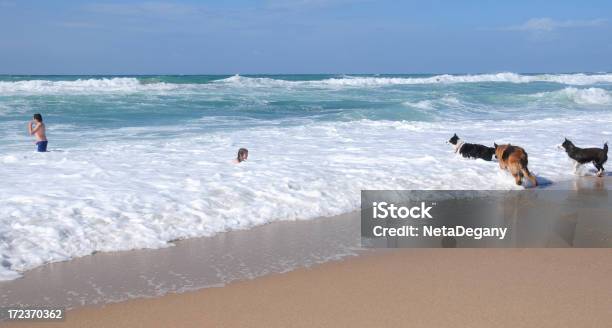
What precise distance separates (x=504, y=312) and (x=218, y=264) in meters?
2.28

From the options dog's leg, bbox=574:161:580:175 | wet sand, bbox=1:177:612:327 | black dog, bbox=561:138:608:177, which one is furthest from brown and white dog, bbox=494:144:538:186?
wet sand, bbox=1:177:612:327

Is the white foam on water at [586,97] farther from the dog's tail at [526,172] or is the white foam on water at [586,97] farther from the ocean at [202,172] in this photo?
the dog's tail at [526,172]

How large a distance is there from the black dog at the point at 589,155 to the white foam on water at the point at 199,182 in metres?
0.39

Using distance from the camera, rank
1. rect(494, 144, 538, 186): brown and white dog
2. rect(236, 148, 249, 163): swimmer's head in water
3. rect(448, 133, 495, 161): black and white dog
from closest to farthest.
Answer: rect(494, 144, 538, 186): brown and white dog < rect(236, 148, 249, 163): swimmer's head in water < rect(448, 133, 495, 161): black and white dog

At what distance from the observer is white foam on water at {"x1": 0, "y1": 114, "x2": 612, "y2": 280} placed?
5.51m

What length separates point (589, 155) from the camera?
8766 mm

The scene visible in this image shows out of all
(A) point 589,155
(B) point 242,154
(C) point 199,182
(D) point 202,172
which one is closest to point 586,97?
(A) point 589,155

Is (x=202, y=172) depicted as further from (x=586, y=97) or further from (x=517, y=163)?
(x=586, y=97)

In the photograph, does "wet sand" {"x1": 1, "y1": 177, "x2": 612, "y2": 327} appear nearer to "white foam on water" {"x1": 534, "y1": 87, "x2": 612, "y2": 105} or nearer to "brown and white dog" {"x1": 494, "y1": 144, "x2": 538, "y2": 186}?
"brown and white dog" {"x1": 494, "y1": 144, "x2": 538, "y2": 186}

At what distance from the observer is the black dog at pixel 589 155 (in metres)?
8.68

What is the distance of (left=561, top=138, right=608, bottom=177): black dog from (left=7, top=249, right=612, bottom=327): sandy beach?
421cm

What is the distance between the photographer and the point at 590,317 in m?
3.71

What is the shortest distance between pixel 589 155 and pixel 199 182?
577 cm

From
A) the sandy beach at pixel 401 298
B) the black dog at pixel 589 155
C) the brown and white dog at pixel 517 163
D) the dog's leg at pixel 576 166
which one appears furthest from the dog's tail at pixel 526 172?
the sandy beach at pixel 401 298
